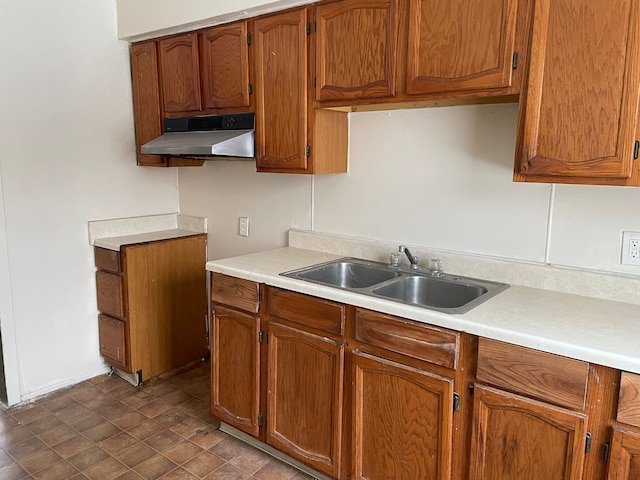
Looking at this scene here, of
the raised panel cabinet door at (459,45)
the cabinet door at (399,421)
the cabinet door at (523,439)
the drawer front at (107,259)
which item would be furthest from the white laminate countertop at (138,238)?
the cabinet door at (523,439)

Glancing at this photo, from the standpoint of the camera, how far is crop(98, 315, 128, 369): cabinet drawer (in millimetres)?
2918

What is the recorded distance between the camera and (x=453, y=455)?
1634mm

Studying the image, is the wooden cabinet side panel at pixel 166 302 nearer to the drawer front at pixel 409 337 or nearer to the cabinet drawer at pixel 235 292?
the cabinet drawer at pixel 235 292

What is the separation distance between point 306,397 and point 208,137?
1.41m

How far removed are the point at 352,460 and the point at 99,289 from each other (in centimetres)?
197

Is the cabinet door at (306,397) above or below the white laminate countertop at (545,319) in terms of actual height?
below

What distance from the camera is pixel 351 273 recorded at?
240cm

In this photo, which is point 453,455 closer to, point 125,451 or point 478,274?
point 478,274

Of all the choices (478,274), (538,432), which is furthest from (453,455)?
(478,274)

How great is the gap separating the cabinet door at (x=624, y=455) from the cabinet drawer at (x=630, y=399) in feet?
0.12

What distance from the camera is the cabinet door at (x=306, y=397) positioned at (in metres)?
1.94

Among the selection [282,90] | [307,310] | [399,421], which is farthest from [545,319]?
[282,90]

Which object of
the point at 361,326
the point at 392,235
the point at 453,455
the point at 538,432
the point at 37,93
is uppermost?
the point at 37,93

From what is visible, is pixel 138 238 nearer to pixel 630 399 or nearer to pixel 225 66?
pixel 225 66
